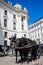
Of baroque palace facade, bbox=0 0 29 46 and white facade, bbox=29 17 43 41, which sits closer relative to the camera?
baroque palace facade, bbox=0 0 29 46

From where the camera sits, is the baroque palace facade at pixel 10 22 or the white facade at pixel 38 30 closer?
the baroque palace facade at pixel 10 22

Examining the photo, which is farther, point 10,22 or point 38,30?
point 38,30

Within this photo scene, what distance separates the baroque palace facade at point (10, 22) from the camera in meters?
34.0

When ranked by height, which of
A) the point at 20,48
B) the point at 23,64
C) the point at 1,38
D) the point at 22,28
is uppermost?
the point at 22,28

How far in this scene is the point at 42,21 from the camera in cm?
5459

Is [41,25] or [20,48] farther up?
[41,25]

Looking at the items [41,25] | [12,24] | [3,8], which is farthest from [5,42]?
[41,25]

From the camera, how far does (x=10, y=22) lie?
1441 inches

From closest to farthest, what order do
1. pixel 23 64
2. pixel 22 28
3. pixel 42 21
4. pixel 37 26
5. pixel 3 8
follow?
pixel 23 64 → pixel 3 8 → pixel 22 28 → pixel 42 21 → pixel 37 26

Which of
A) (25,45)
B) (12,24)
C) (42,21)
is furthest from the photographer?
(42,21)

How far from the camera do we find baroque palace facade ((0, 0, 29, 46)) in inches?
1339

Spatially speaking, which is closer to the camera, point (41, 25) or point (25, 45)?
point (25, 45)

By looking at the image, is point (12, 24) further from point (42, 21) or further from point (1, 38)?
point (42, 21)

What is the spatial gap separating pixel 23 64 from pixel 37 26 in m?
50.9
